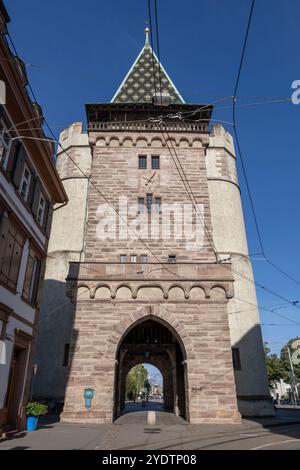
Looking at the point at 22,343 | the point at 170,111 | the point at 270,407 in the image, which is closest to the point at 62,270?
the point at 22,343

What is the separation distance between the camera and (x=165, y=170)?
20.2m

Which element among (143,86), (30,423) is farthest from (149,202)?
(30,423)

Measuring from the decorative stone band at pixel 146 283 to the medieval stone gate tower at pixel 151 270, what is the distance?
0.05m

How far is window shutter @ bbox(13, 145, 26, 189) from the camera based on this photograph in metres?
10.8

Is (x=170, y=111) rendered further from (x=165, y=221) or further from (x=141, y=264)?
(x=141, y=264)

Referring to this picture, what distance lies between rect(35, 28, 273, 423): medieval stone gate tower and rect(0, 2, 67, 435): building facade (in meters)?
2.97

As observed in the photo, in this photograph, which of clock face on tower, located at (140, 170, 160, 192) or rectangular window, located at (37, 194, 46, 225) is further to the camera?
clock face on tower, located at (140, 170, 160, 192)

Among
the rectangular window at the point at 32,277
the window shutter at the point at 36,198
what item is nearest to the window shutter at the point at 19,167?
the window shutter at the point at 36,198

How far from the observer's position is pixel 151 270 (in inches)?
625

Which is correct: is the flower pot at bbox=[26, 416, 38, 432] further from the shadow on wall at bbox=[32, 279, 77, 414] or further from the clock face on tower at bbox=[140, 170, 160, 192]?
the clock face on tower at bbox=[140, 170, 160, 192]

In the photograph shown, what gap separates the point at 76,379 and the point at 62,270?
8584 mm

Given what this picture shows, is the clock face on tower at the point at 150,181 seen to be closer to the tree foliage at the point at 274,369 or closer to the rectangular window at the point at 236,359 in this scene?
the rectangular window at the point at 236,359

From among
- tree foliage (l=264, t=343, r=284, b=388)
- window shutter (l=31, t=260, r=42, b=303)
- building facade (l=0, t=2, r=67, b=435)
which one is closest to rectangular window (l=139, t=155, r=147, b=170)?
building facade (l=0, t=2, r=67, b=435)

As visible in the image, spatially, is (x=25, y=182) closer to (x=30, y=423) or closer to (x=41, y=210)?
(x=41, y=210)
